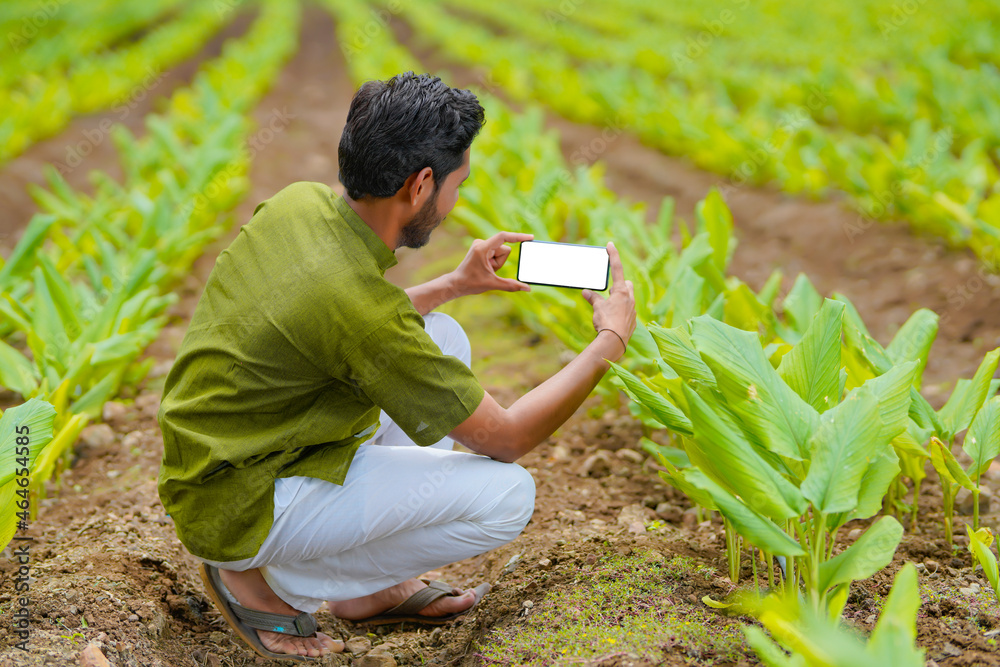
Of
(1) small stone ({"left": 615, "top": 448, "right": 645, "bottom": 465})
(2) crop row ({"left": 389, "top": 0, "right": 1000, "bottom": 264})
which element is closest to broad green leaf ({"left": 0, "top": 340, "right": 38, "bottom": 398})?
(1) small stone ({"left": 615, "top": 448, "right": 645, "bottom": 465})

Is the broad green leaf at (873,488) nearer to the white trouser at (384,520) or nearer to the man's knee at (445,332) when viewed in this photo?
the white trouser at (384,520)

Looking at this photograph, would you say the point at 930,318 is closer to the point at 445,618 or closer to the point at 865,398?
the point at 865,398

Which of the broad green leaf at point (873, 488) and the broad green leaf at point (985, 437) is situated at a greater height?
the broad green leaf at point (873, 488)

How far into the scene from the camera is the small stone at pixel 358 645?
178 centimetres

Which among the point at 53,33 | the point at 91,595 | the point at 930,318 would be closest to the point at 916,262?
the point at 930,318

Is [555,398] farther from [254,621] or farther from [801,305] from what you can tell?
[801,305]

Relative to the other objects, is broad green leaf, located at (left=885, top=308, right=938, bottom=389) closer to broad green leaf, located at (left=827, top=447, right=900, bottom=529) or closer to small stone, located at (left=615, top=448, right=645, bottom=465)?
broad green leaf, located at (left=827, top=447, right=900, bottom=529)

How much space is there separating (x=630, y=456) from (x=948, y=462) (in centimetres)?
93

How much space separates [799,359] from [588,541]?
665 millimetres

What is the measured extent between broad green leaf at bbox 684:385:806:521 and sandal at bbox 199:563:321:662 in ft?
3.07

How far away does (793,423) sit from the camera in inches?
53.8

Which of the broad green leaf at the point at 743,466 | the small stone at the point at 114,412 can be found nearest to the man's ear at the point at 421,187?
the broad green leaf at the point at 743,466

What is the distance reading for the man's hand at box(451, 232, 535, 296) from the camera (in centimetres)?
189

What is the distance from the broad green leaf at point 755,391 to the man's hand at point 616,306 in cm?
28
